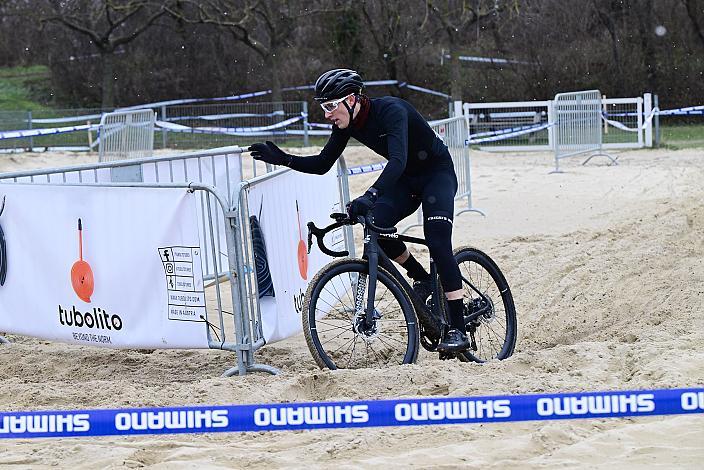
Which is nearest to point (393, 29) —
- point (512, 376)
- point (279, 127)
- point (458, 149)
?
point (279, 127)

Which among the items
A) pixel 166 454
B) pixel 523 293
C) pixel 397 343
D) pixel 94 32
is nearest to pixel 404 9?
pixel 94 32

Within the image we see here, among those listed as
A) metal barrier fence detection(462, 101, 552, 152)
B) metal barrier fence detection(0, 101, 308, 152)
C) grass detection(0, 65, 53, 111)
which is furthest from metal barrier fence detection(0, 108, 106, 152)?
metal barrier fence detection(462, 101, 552, 152)

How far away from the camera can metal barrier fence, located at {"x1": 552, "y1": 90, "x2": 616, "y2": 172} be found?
19234mm

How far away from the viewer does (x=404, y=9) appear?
112 feet

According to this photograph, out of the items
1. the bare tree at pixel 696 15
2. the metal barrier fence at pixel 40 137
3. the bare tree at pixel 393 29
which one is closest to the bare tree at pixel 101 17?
the metal barrier fence at pixel 40 137

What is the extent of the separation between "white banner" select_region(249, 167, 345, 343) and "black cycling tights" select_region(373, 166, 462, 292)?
76 centimetres

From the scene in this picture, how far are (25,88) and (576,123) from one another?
75.9 ft

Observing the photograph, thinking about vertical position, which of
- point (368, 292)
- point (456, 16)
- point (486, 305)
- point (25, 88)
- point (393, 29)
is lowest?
point (486, 305)

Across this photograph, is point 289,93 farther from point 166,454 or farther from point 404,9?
point 166,454

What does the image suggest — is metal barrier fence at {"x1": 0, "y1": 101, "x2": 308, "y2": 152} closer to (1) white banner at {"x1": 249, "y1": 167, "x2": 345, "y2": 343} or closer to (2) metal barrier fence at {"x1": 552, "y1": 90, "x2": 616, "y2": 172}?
(2) metal barrier fence at {"x1": 552, "y1": 90, "x2": 616, "y2": 172}

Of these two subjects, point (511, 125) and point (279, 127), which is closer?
point (511, 125)

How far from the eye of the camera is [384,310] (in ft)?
23.2

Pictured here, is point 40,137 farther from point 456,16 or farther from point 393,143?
point 393,143

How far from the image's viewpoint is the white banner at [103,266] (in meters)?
6.62
